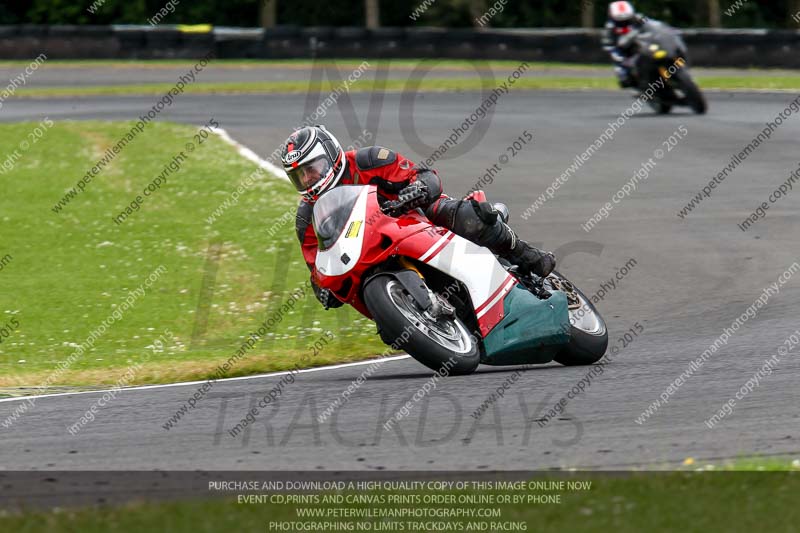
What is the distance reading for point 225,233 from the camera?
1428 cm

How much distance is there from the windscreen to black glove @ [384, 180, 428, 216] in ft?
0.73

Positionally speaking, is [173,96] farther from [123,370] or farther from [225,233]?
[123,370]

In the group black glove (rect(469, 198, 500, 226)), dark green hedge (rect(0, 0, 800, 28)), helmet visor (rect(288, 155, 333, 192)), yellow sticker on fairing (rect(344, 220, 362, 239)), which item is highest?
helmet visor (rect(288, 155, 333, 192))

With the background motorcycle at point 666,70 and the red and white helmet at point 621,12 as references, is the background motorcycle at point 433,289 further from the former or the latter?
the red and white helmet at point 621,12

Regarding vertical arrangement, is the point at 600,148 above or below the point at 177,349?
below

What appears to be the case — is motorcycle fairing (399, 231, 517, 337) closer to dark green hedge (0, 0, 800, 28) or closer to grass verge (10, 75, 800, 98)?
grass verge (10, 75, 800, 98)

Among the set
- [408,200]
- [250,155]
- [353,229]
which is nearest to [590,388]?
[408,200]

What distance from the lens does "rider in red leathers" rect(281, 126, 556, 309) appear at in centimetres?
815

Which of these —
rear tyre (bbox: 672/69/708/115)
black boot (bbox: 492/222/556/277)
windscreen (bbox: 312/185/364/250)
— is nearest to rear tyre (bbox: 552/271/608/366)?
black boot (bbox: 492/222/556/277)

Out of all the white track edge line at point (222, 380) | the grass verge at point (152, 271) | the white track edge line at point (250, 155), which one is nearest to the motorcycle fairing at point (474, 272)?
the white track edge line at point (222, 380)

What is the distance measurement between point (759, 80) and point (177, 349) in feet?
66.5

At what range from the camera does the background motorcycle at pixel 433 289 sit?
25.1ft

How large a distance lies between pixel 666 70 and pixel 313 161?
1515cm
